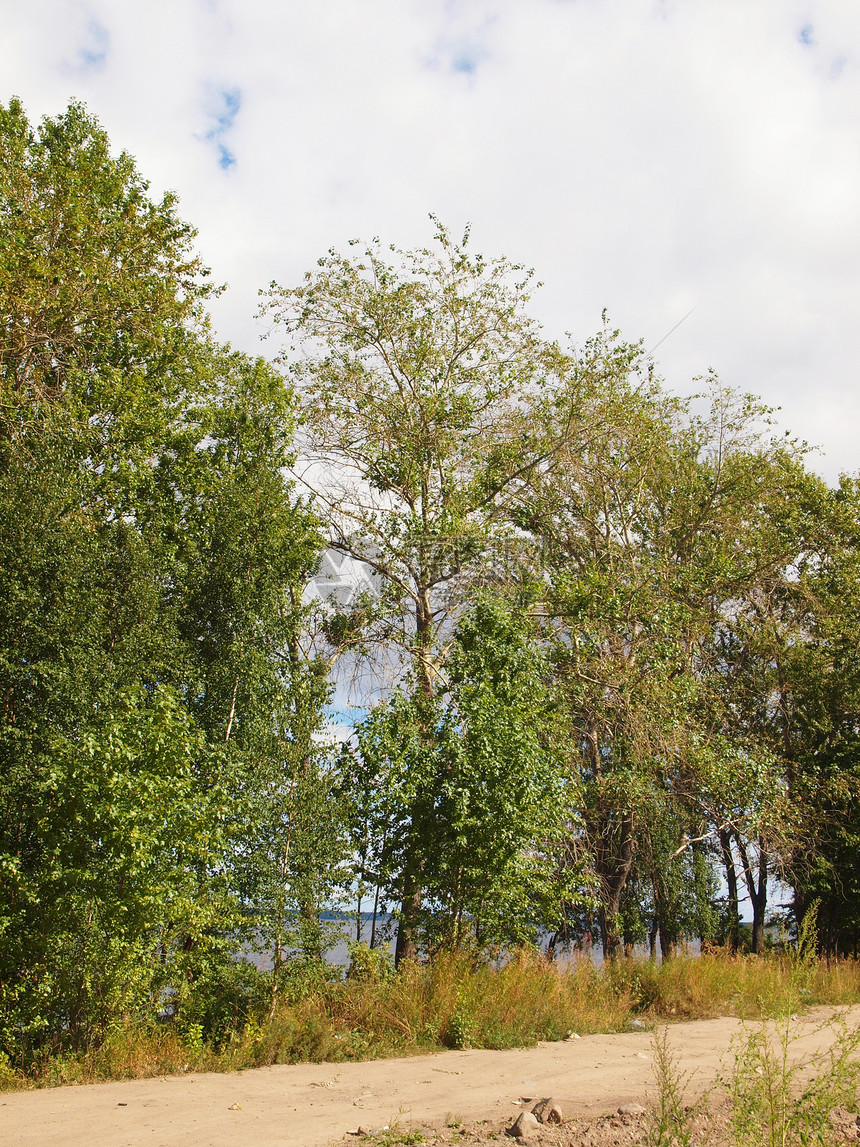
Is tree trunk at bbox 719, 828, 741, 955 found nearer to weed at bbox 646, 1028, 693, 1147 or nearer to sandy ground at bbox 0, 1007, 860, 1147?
sandy ground at bbox 0, 1007, 860, 1147

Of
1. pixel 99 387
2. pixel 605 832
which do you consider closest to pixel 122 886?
pixel 99 387

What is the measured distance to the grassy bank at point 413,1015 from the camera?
26.9 ft

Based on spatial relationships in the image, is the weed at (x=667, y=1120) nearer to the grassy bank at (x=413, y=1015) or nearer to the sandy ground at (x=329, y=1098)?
the sandy ground at (x=329, y=1098)

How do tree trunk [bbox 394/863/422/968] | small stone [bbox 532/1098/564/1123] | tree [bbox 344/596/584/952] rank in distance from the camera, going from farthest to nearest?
tree trunk [bbox 394/863/422/968] → tree [bbox 344/596/584/952] → small stone [bbox 532/1098/564/1123]

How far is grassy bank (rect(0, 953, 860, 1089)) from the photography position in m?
8.19

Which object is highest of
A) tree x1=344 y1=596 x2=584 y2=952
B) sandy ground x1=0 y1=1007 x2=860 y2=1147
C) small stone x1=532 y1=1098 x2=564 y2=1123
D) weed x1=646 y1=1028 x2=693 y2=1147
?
tree x1=344 y1=596 x2=584 y2=952

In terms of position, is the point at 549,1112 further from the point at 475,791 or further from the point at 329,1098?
the point at 475,791

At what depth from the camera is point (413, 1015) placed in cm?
955

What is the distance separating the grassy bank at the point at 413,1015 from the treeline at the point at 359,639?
16.5 inches

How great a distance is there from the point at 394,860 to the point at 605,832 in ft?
22.9

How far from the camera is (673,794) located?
1670 cm

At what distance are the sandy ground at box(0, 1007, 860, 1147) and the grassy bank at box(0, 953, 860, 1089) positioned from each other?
322mm

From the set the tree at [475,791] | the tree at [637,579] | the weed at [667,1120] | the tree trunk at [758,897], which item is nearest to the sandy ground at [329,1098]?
the weed at [667,1120]

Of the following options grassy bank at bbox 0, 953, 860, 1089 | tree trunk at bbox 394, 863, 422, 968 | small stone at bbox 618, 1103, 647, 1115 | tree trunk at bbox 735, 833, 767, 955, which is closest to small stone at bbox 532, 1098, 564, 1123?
small stone at bbox 618, 1103, 647, 1115
